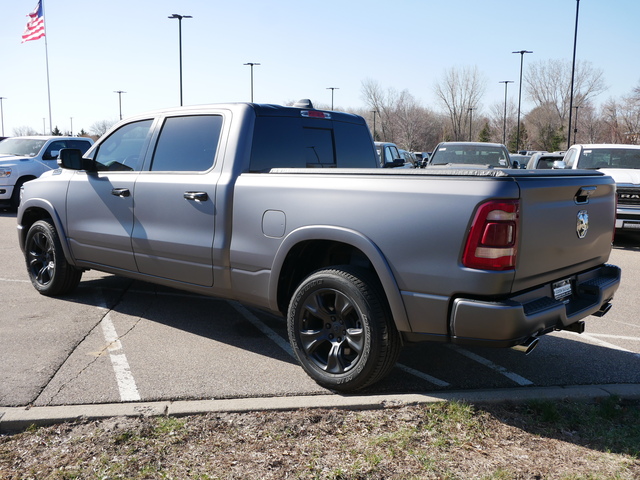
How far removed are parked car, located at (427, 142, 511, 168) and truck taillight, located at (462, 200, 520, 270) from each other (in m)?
10.7

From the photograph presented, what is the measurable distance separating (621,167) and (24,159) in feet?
46.1

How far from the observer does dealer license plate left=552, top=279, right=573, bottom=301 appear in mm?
3967

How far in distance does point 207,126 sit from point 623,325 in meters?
4.26

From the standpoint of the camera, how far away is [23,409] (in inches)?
150

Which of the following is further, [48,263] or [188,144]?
[48,263]

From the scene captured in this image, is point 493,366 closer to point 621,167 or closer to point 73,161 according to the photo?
point 73,161

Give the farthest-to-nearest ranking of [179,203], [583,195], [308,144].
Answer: [308,144] → [179,203] → [583,195]

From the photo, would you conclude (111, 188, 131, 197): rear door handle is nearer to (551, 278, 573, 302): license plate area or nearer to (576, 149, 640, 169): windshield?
(551, 278, 573, 302): license plate area

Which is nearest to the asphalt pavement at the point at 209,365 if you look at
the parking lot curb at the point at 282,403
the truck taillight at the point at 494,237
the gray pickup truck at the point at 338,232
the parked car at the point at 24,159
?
the parking lot curb at the point at 282,403

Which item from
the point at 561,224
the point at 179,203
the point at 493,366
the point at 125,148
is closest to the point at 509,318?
the point at 561,224

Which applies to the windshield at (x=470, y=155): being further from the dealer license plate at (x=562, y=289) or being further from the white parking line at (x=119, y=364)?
the dealer license plate at (x=562, y=289)

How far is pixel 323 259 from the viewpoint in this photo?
181 inches

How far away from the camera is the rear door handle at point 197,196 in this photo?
4.80 m

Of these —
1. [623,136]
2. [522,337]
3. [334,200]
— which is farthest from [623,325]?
[623,136]
